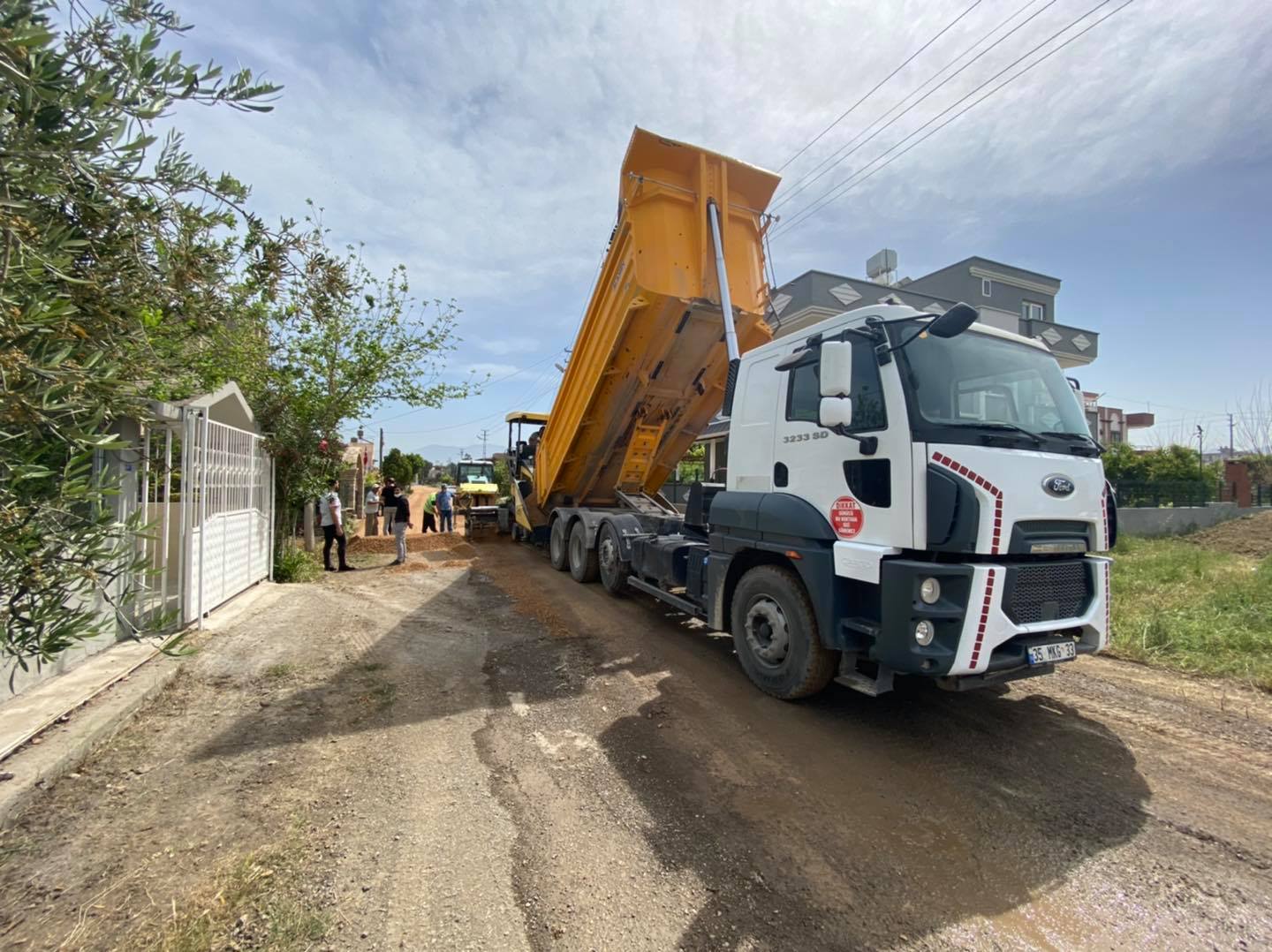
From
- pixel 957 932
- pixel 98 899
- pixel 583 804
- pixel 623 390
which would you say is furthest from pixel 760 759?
pixel 623 390

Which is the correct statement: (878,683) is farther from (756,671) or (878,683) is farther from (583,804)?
(583,804)

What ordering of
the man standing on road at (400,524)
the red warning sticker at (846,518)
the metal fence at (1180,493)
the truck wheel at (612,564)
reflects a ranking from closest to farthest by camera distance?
1. the red warning sticker at (846,518)
2. the truck wheel at (612,564)
3. the man standing on road at (400,524)
4. the metal fence at (1180,493)

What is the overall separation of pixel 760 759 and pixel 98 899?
3.09 meters

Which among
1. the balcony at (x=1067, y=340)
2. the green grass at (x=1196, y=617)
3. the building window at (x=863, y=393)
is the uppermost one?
the balcony at (x=1067, y=340)


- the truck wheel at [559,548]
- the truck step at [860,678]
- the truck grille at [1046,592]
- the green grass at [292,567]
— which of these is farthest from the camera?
the truck wheel at [559,548]

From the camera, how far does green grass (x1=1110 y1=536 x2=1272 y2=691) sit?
511cm

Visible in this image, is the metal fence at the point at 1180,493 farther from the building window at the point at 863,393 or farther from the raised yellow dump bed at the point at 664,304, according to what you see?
the building window at the point at 863,393

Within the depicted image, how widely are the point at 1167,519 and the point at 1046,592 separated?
18285 mm

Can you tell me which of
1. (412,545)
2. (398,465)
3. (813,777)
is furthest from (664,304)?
(398,465)

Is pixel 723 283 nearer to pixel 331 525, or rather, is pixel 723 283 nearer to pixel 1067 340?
pixel 331 525

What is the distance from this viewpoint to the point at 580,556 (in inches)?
344

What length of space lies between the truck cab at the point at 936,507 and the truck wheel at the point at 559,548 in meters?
5.49

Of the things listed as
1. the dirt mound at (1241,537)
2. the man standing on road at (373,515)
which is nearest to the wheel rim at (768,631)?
the man standing on road at (373,515)

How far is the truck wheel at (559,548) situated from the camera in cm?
954
